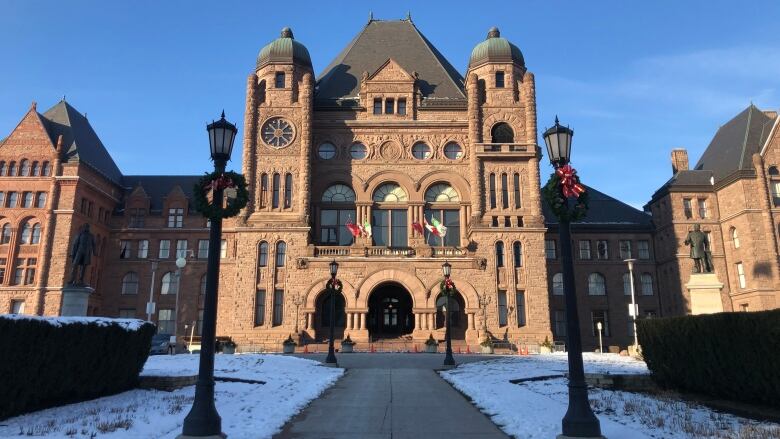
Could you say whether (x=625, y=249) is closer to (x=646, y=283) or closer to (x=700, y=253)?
(x=646, y=283)

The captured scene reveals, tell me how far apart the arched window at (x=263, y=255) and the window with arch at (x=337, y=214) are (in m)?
5.29

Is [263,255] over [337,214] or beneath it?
beneath

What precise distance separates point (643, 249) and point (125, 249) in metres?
54.8

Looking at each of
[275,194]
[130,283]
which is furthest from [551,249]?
[130,283]

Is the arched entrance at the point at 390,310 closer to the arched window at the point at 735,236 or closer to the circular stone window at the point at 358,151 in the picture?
the circular stone window at the point at 358,151

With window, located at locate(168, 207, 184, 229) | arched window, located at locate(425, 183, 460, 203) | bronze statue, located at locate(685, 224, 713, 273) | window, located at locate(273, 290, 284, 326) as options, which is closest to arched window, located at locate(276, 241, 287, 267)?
window, located at locate(273, 290, 284, 326)

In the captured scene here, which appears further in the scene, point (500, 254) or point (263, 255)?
point (500, 254)

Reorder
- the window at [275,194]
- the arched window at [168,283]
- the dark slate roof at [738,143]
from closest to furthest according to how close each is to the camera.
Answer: the window at [275,194], the dark slate roof at [738,143], the arched window at [168,283]

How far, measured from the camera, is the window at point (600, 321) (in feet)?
178

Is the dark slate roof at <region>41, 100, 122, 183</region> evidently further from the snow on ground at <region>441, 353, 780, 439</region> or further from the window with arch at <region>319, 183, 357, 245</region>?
the snow on ground at <region>441, 353, 780, 439</region>

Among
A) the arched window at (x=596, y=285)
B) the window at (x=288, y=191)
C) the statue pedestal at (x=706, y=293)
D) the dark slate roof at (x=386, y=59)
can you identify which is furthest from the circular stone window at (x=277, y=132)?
the statue pedestal at (x=706, y=293)

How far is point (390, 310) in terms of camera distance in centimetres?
4866

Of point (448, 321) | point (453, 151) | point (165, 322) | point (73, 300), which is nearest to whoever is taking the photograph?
point (73, 300)

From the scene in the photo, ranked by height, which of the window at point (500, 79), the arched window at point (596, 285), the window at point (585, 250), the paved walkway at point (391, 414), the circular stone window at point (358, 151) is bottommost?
the paved walkway at point (391, 414)
